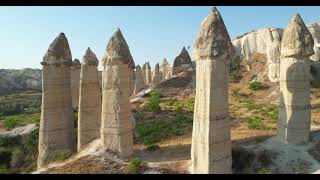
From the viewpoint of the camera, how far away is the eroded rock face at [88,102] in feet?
84.7

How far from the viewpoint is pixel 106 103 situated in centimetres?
2239

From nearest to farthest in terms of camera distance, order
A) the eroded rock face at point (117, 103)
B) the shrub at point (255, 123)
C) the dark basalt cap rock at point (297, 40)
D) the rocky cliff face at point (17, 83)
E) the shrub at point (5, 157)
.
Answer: the dark basalt cap rock at point (297, 40)
the eroded rock face at point (117, 103)
the shrub at point (255, 123)
the shrub at point (5, 157)
the rocky cliff face at point (17, 83)

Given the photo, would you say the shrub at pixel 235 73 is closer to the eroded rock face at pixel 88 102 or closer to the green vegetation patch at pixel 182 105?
the green vegetation patch at pixel 182 105

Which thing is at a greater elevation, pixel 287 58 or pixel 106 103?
pixel 287 58

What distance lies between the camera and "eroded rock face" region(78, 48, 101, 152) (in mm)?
25812

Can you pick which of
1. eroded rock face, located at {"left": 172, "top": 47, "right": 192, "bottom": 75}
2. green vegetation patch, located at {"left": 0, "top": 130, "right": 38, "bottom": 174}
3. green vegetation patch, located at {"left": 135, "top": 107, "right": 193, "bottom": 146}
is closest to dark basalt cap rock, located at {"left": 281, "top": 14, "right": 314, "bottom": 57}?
green vegetation patch, located at {"left": 135, "top": 107, "right": 193, "bottom": 146}

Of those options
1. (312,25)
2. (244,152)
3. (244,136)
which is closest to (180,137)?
(244,136)

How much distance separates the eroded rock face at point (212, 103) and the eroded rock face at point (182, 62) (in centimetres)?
3860

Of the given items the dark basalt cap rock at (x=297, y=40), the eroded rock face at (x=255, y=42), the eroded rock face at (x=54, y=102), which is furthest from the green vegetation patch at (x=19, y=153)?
the eroded rock face at (x=255, y=42)

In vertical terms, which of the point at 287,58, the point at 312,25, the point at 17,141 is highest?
the point at 312,25

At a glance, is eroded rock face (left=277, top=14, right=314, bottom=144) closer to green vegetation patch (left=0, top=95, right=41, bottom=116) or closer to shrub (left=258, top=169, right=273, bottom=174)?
shrub (left=258, top=169, right=273, bottom=174)

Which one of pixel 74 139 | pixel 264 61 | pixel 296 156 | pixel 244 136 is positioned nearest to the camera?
pixel 296 156

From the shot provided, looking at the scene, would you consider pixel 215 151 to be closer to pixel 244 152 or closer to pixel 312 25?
pixel 244 152

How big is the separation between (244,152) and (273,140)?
232 centimetres
